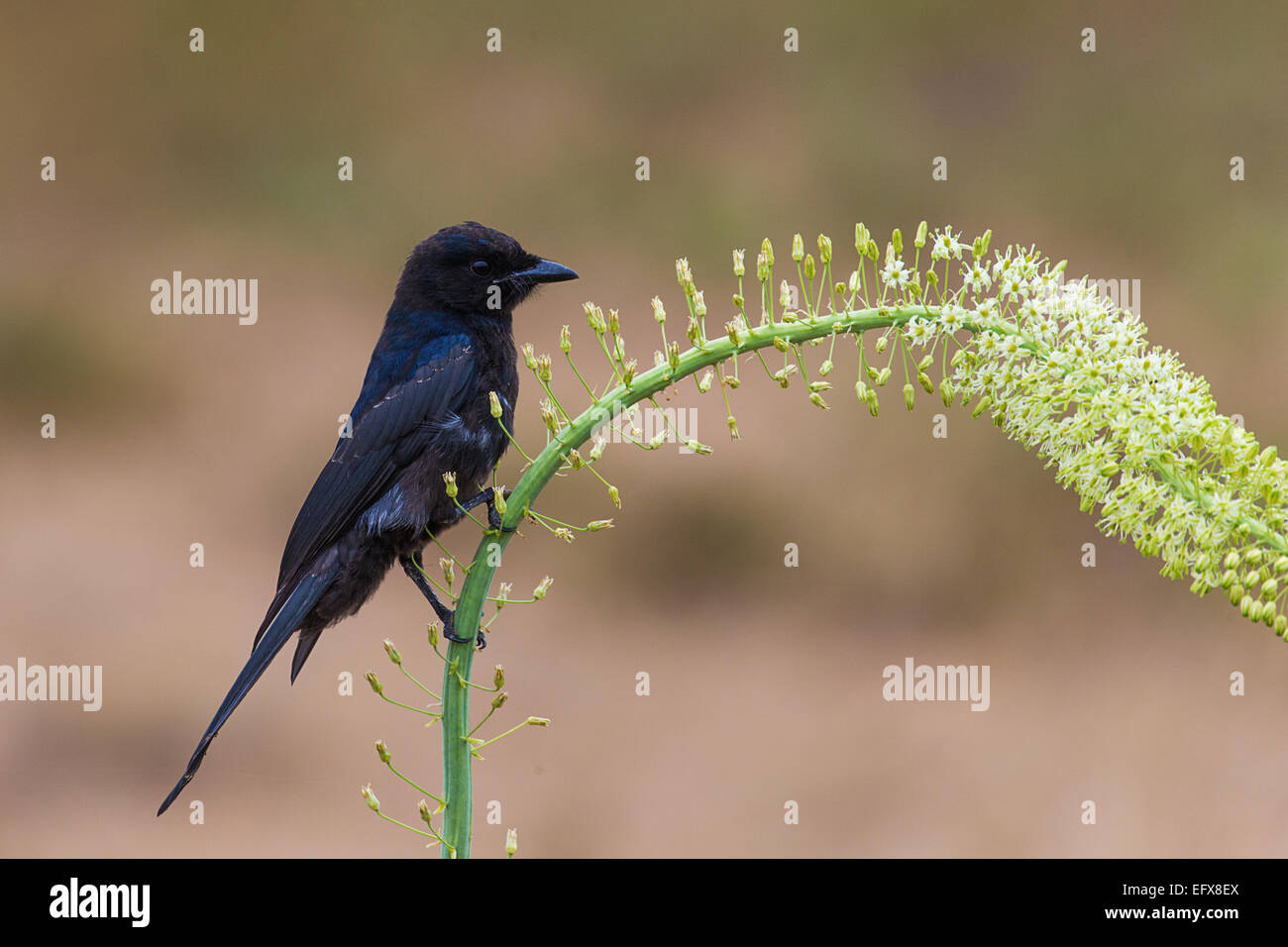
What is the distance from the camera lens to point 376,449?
3.38m

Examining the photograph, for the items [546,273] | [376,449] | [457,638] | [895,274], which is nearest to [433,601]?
[376,449]

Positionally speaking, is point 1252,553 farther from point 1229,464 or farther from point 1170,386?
point 1170,386

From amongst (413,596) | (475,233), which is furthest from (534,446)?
(475,233)

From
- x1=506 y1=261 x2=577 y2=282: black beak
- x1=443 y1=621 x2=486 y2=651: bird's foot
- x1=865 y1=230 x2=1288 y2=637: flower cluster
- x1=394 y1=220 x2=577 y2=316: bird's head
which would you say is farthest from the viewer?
x1=394 y1=220 x2=577 y2=316: bird's head

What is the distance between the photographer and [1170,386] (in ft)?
7.07

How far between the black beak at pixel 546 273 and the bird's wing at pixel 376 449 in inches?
10.9

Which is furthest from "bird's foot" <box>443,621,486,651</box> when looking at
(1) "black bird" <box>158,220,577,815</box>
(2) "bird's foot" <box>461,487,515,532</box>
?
(2) "bird's foot" <box>461,487,515,532</box>

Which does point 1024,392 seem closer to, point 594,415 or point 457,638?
point 594,415

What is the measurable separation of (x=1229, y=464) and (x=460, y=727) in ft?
5.03

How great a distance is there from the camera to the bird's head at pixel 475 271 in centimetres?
366

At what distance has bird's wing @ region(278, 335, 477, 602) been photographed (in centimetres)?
321

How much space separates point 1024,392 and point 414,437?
1849mm

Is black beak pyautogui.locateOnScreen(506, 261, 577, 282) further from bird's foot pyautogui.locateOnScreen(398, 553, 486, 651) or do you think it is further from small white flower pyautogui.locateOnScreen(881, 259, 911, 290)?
small white flower pyautogui.locateOnScreen(881, 259, 911, 290)

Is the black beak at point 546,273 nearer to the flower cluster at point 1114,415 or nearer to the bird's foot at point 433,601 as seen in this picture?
the bird's foot at point 433,601
